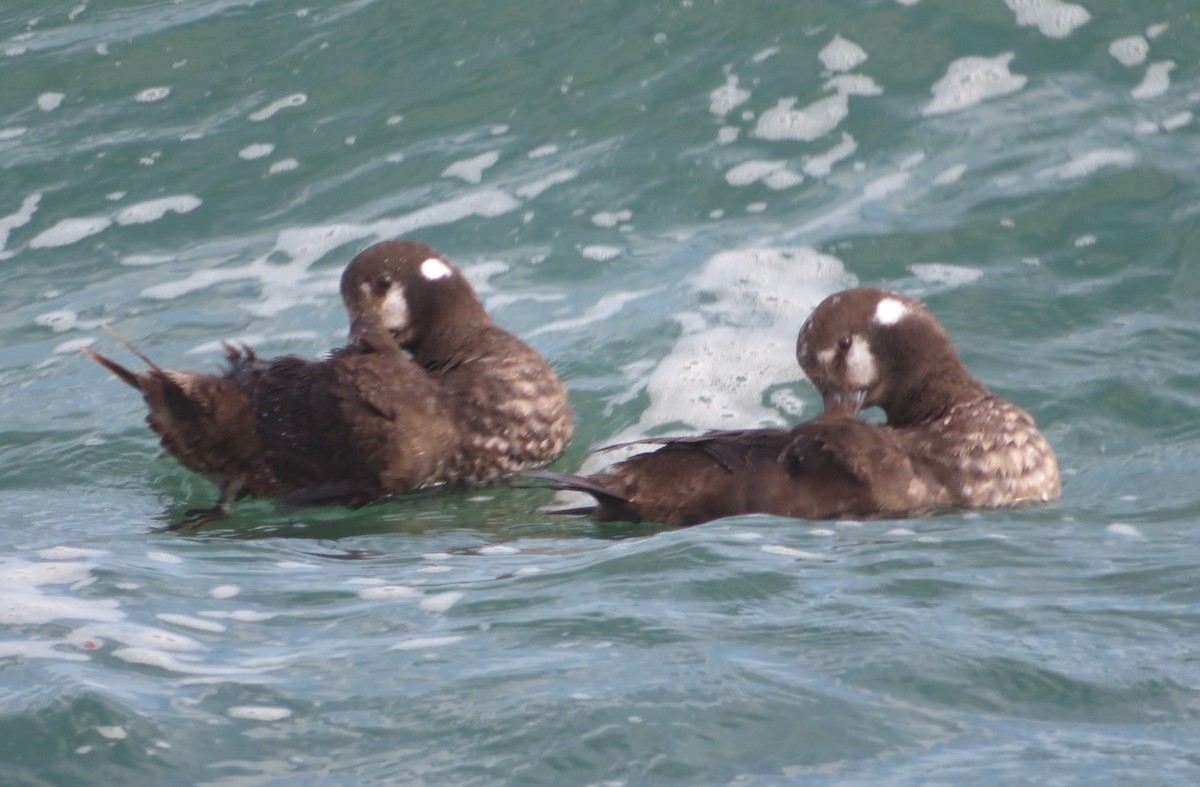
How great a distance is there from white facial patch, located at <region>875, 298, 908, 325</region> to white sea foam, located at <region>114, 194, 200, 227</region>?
5.20 m

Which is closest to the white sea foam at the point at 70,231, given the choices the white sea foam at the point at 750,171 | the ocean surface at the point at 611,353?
the ocean surface at the point at 611,353

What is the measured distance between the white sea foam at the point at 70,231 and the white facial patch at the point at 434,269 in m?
3.54

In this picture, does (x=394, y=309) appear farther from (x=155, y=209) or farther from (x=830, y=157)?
(x=155, y=209)

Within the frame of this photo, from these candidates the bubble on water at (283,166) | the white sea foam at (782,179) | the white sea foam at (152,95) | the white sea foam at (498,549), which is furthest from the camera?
the white sea foam at (152,95)

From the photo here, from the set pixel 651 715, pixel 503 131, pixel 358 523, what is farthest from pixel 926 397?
pixel 503 131

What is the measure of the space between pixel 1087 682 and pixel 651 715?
3.35ft

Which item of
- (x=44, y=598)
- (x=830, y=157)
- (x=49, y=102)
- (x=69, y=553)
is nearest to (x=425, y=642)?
(x=44, y=598)

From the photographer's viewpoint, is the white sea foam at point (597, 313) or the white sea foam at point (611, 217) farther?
the white sea foam at point (611, 217)

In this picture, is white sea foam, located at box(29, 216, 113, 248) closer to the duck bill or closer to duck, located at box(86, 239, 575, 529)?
duck, located at box(86, 239, 575, 529)

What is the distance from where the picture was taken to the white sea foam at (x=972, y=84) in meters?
9.61

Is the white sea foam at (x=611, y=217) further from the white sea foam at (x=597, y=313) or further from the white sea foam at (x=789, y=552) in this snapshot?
the white sea foam at (x=789, y=552)

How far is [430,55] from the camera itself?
10.9 meters

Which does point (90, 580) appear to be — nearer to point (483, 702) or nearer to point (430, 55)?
point (483, 702)

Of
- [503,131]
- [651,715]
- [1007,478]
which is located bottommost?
[1007,478]
